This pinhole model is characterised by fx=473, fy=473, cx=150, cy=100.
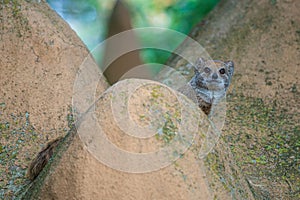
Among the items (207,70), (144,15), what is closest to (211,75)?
(207,70)

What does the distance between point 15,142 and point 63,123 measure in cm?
58

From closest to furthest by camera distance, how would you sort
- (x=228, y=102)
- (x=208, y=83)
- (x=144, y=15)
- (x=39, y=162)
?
1. (x=39, y=162)
2. (x=208, y=83)
3. (x=228, y=102)
4. (x=144, y=15)

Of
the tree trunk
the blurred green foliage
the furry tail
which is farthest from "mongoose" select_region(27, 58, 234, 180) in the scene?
the blurred green foliage

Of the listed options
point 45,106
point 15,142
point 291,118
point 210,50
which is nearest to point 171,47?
point 210,50

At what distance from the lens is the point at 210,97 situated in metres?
5.41

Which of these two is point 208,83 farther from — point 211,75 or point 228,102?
point 228,102

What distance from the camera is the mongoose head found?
543 centimetres

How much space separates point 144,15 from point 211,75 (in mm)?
4325

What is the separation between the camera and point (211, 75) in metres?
5.44

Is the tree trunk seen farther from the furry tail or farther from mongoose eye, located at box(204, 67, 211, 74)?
mongoose eye, located at box(204, 67, 211, 74)

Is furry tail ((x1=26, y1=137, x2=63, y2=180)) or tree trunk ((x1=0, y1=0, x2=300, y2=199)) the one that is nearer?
tree trunk ((x1=0, y1=0, x2=300, y2=199))

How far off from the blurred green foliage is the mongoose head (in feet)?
10.7

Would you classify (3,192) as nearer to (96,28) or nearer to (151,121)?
(151,121)

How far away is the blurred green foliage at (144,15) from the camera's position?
876 centimetres
